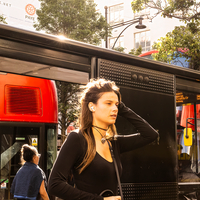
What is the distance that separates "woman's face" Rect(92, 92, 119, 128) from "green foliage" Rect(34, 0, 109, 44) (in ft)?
43.6

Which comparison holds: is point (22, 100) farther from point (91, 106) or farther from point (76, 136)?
point (76, 136)

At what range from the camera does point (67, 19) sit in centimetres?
1526

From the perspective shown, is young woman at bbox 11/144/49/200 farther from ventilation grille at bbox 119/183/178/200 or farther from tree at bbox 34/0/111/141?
tree at bbox 34/0/111/141

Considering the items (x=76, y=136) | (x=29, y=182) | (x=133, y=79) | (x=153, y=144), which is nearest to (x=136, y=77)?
(x=133, y=79)

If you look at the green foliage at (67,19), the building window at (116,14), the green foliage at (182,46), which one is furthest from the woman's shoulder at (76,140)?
the building window at (116,14)

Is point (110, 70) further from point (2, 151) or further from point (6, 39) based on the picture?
point (2, 151)

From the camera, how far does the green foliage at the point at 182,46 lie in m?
9.62

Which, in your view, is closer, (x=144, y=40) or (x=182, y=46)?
(x=182, y=46)

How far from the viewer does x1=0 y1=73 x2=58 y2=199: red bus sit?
644cm

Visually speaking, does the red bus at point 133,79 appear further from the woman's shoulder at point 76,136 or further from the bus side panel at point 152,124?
the woman's shoulder at point 76,136

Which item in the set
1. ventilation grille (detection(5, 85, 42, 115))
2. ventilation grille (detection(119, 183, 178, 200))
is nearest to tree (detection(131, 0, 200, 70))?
ventilation grille (detection(5, 85, 42, 115))

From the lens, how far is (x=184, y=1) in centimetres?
973

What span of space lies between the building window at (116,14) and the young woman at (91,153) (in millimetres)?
28787

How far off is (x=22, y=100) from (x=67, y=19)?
9477mm
